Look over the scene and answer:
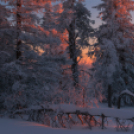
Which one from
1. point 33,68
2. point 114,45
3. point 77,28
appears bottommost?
point 33,68

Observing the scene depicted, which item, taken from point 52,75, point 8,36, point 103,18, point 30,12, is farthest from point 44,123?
point 103,18

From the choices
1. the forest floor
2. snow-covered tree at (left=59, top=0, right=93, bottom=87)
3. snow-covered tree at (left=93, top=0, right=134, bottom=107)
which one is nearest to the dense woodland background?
the forest floor

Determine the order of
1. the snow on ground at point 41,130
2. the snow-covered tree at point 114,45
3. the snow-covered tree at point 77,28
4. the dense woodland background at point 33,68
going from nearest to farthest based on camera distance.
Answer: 1. the snow on ground at point 41,130
2. the dense woodland background at point 33,68
3. the snow-covered tree at point 114,45
4. the snow-covered tree at point 77,28

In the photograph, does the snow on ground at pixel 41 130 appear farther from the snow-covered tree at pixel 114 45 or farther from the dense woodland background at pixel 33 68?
the snow-covered tree at pixel 114 45

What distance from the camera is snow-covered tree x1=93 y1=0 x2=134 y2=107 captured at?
15242 mm

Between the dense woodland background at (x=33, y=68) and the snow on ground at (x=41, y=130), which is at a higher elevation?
the dense woodland background at (x=33, y=68)

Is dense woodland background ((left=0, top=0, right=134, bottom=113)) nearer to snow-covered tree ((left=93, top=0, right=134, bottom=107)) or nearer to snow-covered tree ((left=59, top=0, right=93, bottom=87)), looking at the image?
snow-covered tree ((left=59, top=0, right=93, bottom=87))

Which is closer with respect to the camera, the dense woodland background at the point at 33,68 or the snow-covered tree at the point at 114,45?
the dense woodland background at the point at 33,68

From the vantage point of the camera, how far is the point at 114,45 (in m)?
15.7

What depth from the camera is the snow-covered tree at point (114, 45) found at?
50.0ft

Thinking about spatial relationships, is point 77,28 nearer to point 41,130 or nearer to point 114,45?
point 114,45

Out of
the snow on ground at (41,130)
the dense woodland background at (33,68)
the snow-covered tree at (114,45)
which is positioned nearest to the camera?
the snow on ground at (41,130)

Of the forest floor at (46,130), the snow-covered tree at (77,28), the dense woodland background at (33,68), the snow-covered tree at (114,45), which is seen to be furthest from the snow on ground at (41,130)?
the snow-covered tree at (77,28)

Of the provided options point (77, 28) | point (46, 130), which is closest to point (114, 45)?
point (77, 28)
